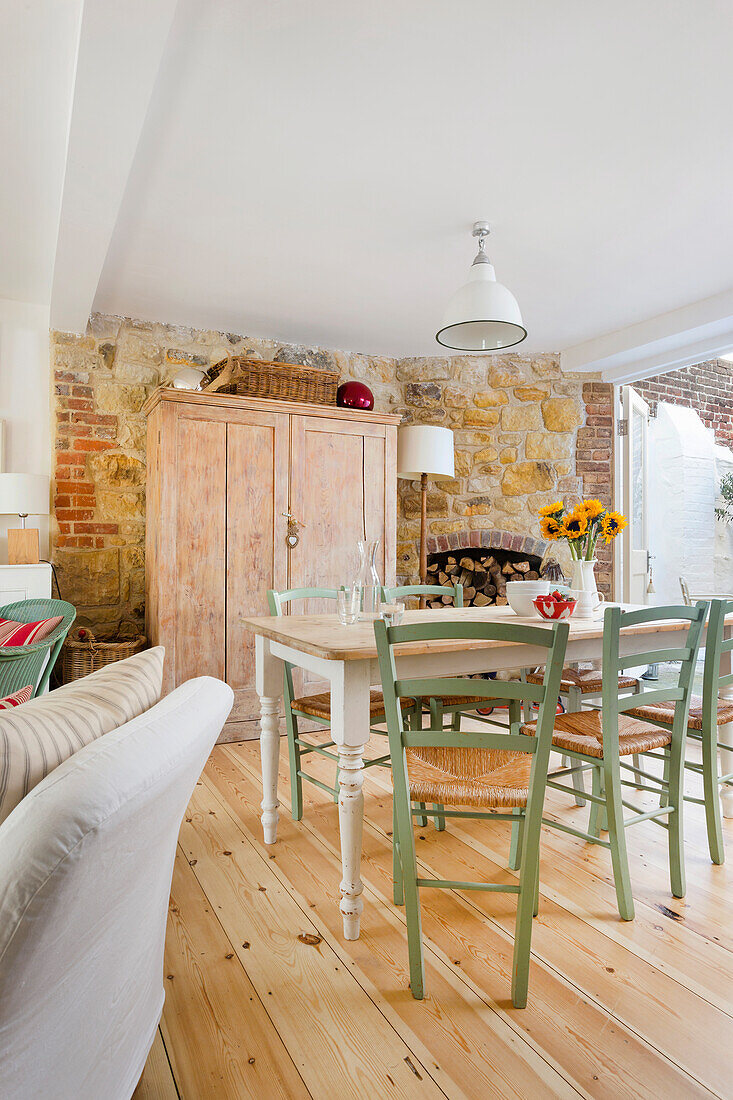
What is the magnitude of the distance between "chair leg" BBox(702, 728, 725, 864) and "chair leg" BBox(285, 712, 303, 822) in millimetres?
1444

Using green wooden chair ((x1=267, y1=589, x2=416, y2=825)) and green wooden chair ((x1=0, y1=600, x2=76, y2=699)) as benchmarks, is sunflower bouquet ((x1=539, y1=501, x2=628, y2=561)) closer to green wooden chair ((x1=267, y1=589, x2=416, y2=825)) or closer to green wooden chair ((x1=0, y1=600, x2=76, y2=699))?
green wooden chair ((x1=267, y1=589, x2=416, y2=825))

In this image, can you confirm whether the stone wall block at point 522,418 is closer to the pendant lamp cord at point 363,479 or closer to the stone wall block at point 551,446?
the stone wall block at point 551,446

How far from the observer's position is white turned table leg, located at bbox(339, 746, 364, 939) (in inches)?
69.8

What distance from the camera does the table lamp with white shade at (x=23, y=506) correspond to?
3.17 m

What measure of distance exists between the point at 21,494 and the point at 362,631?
2.06m

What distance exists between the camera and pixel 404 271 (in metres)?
3.31

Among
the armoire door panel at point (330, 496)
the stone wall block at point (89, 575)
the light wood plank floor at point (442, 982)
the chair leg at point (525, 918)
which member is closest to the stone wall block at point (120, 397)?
the stone wall block at point (89, 575)

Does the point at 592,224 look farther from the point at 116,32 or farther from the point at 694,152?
the point at 116,32

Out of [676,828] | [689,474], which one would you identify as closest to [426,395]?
[689,474]

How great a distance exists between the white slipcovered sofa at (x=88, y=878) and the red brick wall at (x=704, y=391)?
5.20 m

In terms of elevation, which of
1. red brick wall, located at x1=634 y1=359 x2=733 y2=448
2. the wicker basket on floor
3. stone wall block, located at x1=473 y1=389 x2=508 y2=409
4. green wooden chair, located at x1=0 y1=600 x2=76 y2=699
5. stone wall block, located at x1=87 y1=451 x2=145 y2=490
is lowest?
the wicker basket on floor

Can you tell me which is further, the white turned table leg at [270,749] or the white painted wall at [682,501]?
the white painted wall at [682,501]

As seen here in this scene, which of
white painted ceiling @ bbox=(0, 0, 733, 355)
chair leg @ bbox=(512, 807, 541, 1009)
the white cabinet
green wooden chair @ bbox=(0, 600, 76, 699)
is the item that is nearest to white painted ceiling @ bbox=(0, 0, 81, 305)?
white painted ceiling @ bbox=(0, 0, 733, 355)

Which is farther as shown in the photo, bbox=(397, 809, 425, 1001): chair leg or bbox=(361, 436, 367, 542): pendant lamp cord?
bbox=(361, 436, 367, 542): pendant lamp cord
